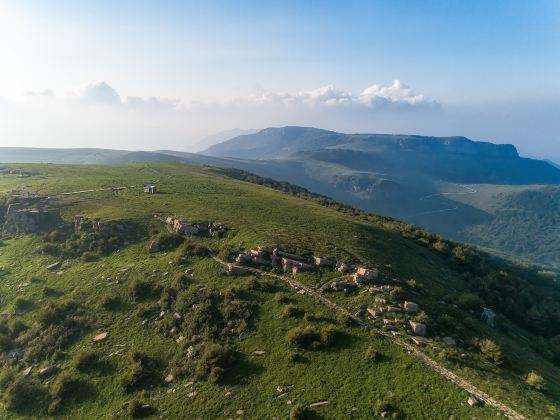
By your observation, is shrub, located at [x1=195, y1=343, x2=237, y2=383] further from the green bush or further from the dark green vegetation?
the green bush

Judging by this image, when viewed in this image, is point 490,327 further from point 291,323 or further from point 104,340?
point 104,340

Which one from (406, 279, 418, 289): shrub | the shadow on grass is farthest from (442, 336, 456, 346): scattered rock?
the shadow on grass

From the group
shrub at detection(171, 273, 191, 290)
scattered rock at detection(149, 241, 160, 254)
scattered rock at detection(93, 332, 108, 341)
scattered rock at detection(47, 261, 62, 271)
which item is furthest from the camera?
scattered rock at detection(149, 241, 160, 254)

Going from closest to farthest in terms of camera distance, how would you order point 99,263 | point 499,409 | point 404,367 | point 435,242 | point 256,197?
point 499,409
point 404,367
point 99,263
point 435,242
point 256,197

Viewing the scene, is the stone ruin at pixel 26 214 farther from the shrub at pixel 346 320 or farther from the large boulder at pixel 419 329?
the large boulder at pixel 419 329

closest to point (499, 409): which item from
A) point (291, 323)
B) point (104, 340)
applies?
point (291, 323)

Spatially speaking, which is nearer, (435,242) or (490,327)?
(490,327)
